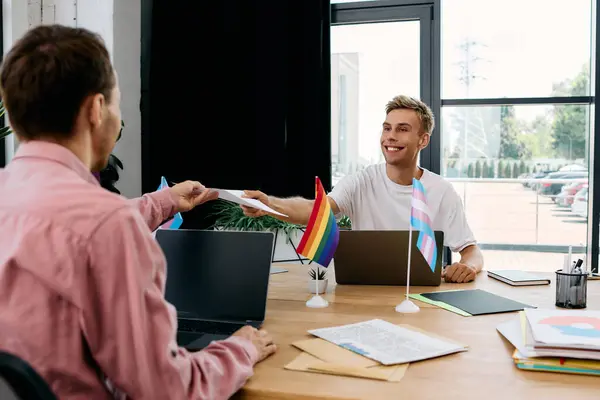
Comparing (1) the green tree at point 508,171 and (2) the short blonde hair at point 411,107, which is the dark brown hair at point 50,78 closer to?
(2) the short blonde hair at point 411,107

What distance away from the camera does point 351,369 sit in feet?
3.77

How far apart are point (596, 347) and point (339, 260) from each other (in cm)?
97

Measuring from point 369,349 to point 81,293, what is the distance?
2.16 ft

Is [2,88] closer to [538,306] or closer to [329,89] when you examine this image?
[538,306]

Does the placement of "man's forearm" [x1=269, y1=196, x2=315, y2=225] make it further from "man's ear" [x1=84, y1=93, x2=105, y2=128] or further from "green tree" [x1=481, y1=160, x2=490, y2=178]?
"green tree" [x1=481, y1=160, x2=490, y2=178]

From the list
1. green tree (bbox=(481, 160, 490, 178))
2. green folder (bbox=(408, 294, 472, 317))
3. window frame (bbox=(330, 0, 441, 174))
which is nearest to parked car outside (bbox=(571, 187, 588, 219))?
green tree (bbox=(481, 160, 490, 178))

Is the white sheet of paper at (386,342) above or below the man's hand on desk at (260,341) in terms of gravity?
below

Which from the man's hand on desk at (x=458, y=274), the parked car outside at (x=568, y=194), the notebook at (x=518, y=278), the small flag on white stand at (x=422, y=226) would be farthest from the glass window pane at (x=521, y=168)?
the small flag on white stand at (x=422, y=226)

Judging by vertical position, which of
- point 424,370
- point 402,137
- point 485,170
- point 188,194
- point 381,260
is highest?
point 402,137

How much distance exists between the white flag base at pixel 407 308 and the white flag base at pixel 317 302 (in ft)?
0.69

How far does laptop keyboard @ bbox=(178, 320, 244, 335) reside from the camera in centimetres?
142

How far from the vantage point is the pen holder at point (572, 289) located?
65.9 inches

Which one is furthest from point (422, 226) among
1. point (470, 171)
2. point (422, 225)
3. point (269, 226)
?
point (470, 171)

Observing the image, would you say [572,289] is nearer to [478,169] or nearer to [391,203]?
[391,203]
